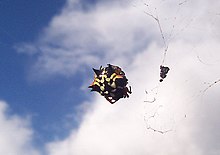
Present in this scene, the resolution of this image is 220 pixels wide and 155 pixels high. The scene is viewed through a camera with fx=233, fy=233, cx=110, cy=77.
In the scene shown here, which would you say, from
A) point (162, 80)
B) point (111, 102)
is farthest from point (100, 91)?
point (162, 80)

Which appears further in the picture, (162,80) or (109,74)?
(109,74)

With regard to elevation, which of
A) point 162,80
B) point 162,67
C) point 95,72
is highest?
point 95,72

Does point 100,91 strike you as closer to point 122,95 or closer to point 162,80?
point 122,95

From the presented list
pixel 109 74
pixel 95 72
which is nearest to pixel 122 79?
pixel 109 74

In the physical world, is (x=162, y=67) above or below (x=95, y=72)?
below

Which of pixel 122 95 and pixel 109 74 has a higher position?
pixel 109 74

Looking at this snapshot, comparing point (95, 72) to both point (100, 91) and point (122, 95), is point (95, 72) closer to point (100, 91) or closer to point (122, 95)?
point (100, 91)
